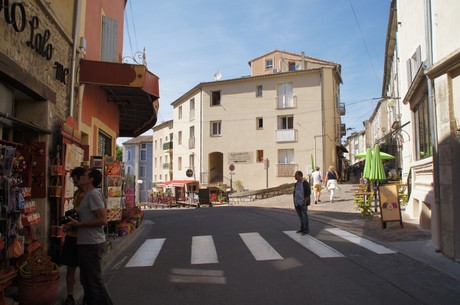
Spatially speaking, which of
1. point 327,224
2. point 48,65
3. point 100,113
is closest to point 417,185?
point 327,224

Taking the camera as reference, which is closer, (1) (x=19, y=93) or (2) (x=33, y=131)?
(1) (x=19, y=93)

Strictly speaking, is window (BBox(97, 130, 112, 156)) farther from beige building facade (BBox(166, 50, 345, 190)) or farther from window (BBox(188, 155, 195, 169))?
window (BBox(188, 155, 195, 169))

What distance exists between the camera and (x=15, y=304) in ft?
15.5

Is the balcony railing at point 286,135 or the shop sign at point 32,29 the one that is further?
the balcony railing at point 286,135

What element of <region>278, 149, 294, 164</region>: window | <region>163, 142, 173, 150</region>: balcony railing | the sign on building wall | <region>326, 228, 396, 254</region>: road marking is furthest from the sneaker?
<region>163, 142, 173, 150</region>: balcony railing

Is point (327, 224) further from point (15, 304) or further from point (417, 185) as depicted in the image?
point (15, 304)

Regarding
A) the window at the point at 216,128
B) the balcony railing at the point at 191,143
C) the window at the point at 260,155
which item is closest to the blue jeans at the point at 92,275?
the window at the point at 260,155

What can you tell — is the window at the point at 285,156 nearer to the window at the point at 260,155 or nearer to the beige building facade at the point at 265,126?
the beige building facade at the point at 265,126

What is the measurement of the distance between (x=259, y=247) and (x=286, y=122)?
90.0ft

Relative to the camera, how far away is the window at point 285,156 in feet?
114

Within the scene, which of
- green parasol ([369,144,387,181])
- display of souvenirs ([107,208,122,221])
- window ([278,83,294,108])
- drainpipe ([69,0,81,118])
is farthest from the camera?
window ([278,83,294,108])

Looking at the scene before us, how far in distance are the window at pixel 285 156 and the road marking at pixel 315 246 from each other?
24.4 meters

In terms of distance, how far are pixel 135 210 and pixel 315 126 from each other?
79.2 feet

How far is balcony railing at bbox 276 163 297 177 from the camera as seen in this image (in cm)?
3422
